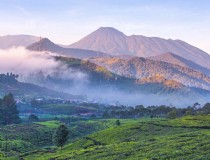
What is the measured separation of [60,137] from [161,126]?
30.3 meters

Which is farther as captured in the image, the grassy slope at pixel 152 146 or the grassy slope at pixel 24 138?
the grassy slope at pixel 24 138

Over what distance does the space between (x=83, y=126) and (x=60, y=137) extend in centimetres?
7457

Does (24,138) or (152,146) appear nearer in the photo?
(152,146)

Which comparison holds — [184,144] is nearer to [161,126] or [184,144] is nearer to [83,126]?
[161,126]

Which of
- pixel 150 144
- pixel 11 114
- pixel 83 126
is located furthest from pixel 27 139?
pixel 150 144

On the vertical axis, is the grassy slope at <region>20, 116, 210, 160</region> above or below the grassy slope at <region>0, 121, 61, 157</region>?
above

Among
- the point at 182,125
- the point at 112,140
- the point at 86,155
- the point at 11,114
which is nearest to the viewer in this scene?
the point at 86,155

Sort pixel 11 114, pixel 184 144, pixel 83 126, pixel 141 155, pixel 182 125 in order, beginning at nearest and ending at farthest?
pixel 141 155 → pixel 184 144 → pixel 182 125 → pixel 83 126 → pixel 11 114

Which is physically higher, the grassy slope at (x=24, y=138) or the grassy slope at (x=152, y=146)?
the grassy slope at (x=152, y=146)

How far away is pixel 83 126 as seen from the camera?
17175cm

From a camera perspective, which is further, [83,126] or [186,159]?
[83,126]

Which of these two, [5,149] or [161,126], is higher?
[161,126]

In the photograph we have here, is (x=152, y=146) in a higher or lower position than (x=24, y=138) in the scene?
higher

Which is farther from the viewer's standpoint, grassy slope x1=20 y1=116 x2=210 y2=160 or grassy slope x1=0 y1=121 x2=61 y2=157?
grassy slope x1=0 y1=121 x2=61 y2=157
